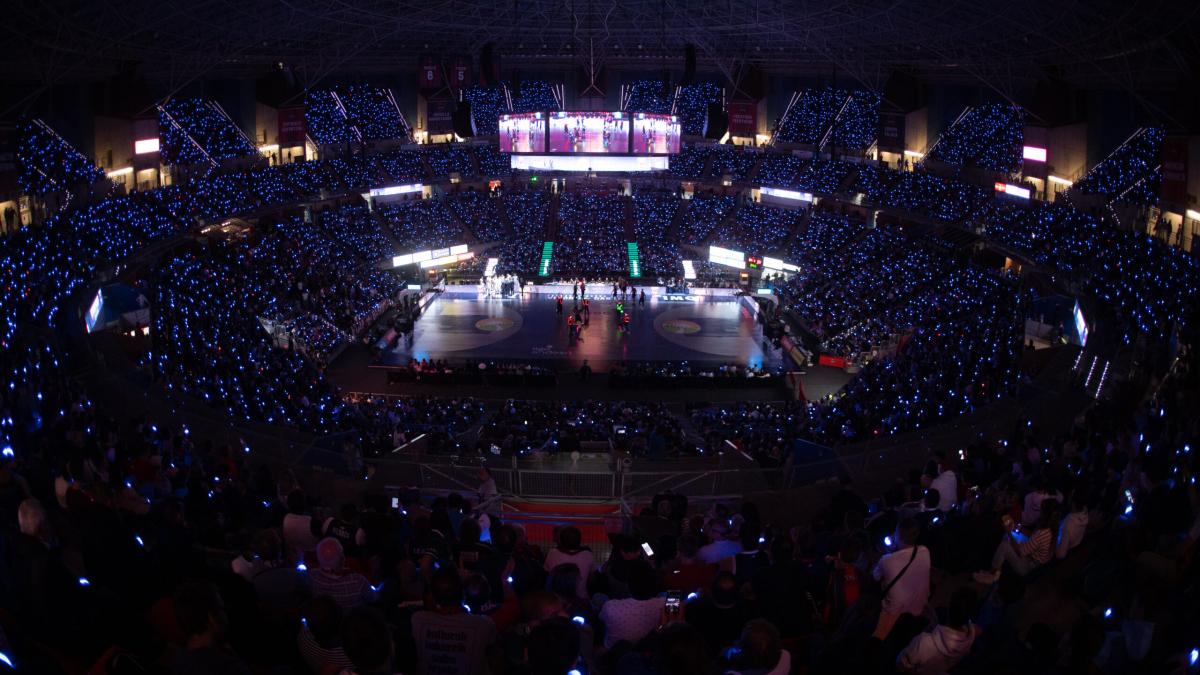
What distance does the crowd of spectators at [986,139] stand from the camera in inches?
1741

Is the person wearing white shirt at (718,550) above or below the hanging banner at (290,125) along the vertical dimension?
below

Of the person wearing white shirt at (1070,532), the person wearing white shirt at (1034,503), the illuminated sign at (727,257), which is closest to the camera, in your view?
the person wearing white shirt at (1070,532)

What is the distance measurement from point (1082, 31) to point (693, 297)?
18.4m

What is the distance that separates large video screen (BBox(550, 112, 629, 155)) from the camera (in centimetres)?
4641

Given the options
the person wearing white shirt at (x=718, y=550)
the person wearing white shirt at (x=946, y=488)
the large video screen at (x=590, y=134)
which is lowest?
the person wearing white shirt at (x=946, y=488)

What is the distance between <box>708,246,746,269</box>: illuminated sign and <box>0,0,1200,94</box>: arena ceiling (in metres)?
10.1

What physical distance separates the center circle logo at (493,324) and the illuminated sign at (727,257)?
1332cm

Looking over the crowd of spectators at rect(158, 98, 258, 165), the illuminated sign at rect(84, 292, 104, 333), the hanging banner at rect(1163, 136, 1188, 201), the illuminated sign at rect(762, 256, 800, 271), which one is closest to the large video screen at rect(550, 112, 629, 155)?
the illuminated sign at rect(762, 256, 800, 271)

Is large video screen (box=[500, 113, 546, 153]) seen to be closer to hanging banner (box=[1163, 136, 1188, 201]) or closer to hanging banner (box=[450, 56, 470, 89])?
hanging banner (box=[450, 56, 470, 89])

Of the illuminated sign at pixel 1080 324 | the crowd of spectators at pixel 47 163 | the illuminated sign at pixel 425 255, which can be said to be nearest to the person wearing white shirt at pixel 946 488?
the illuminated sign at pixel 1080 324

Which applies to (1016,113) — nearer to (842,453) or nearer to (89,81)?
(842,453)

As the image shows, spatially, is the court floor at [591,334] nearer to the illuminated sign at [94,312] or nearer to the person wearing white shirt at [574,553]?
the illuminated sign at [94,312]

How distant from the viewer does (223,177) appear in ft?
150

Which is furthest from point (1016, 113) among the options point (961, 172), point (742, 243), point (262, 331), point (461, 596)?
point (461, 596)
